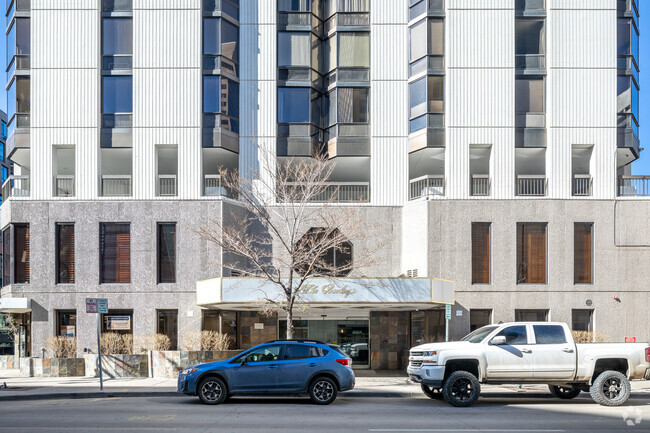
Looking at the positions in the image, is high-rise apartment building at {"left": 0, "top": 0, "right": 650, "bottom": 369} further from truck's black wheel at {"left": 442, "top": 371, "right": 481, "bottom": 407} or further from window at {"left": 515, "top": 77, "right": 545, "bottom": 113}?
truck's black wheel at {"left": 442, "top": 371, "right": 481, "bottom": 407}

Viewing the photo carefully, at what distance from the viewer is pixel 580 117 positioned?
1106 inches

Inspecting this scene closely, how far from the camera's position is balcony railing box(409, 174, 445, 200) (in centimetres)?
2809

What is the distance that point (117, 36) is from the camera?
1134 inches

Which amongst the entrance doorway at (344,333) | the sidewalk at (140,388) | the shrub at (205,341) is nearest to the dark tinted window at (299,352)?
the sidewalk at (140,388)

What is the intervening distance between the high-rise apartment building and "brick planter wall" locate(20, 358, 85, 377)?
2247 mm

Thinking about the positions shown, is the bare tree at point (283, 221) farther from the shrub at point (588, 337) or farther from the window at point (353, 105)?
the shrub at point (588, 337)

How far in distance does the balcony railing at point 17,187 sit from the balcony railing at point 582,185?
23.5m

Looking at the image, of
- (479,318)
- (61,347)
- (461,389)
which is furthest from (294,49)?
(461,389)

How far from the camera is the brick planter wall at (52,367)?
24812mm

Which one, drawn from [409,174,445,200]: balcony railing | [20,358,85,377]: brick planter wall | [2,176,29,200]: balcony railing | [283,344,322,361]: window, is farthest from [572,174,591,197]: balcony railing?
[2,176,29,200]: balcony railing

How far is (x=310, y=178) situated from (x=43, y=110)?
494 inches

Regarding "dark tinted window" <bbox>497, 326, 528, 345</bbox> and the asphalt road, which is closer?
the asphalt road

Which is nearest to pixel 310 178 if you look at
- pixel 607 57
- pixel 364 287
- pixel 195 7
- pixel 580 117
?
pixel 364 287

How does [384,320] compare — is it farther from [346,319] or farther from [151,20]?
[151,20]
